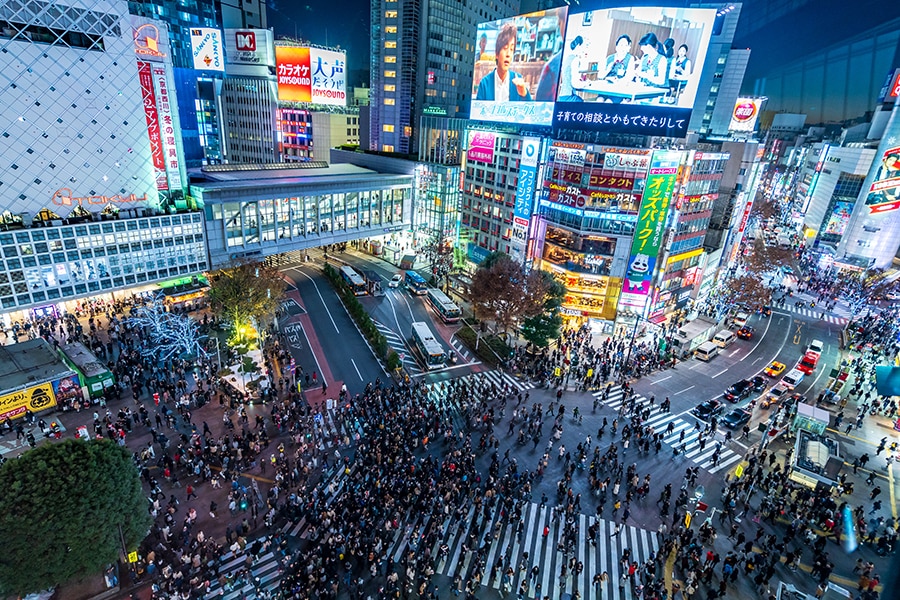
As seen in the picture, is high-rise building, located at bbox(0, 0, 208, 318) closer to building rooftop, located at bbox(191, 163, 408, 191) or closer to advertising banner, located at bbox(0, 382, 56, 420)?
building rooftop, located at bbox(191, 163, 408, 191)

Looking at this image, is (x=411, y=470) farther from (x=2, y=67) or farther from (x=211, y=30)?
(x=211, y=30)

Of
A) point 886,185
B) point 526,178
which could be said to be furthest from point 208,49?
point 886,185

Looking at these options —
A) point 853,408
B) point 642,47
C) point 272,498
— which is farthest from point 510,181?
point 272,498

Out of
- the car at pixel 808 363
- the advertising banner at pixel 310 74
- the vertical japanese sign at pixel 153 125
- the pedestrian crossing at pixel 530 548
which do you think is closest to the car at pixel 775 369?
the car at pixel 808 363

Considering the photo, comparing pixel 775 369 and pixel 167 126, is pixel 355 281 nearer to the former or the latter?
pixel 167 126

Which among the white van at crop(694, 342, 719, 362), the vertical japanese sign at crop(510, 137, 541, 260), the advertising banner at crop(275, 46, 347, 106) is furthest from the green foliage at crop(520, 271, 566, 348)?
the advertising banner at crop(275, 46, 347, 106)

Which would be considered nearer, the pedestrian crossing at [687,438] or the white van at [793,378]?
the pedestrian crossing at [687,438]

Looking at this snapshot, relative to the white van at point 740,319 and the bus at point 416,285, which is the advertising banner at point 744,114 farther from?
the bus at point 416,285
